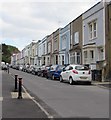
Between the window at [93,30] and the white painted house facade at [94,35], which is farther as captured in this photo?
the window at [93,30]

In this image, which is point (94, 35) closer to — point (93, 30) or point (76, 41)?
point (93, 30)

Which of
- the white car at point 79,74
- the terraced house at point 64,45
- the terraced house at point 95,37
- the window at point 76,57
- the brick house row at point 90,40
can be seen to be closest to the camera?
the white car at point 79,74

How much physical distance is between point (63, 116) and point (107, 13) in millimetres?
19993

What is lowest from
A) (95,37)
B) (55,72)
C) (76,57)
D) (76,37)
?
(55,72)

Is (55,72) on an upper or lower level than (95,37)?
lower

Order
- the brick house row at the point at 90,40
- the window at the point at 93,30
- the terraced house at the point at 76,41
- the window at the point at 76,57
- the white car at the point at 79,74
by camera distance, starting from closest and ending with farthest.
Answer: the white car at the point at 79,74 < the brick house row at the point at 90,40 < the window at the point at 93,30 < the terraced house at the point at 76,41 < the window at the point at 76,57

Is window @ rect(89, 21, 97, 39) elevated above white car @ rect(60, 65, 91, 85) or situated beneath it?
elevated above

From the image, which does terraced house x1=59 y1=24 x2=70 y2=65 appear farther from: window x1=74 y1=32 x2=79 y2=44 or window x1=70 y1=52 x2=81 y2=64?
window x1=70 y1=52 x2=81 y2=64

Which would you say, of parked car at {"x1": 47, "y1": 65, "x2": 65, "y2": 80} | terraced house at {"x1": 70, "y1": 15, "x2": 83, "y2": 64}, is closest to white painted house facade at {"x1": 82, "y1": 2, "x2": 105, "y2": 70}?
terraced house at {"x1": 70, "y1": 15, "x2": 83, "y2": 64}

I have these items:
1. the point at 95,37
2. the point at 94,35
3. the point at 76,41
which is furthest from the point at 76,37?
the point at 95,37

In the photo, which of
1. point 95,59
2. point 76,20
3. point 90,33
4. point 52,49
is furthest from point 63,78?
point 52,49

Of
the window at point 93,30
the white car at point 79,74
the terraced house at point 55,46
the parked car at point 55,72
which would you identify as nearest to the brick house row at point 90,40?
the window at point 93,30

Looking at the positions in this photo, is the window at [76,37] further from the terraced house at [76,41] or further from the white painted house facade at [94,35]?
the white painted house facade at [94,35]

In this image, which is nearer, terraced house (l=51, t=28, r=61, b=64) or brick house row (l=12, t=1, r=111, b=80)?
brick house row (l=12, t=1, r=111, b=80)
